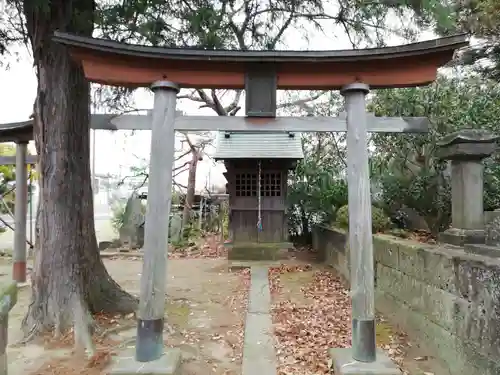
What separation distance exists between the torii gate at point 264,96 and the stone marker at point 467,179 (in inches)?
39.8

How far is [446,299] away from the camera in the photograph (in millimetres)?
4113

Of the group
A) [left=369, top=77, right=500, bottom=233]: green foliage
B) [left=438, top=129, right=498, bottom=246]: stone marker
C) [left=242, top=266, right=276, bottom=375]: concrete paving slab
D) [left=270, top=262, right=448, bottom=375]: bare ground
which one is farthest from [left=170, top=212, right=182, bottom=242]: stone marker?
[left=438, top=129, right=498, bottom=246]: stone marker

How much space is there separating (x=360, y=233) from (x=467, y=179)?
1917 mm

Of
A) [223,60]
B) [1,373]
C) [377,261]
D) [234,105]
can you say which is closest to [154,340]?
[1,373]

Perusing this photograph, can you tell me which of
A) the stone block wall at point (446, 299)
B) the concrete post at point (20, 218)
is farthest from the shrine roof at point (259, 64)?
the concrete post at point (20, 218)

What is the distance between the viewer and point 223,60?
406 centimetres

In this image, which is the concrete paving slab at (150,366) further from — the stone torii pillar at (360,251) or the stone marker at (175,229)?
the stone marker at (175,229)

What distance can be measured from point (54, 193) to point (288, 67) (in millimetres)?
3324

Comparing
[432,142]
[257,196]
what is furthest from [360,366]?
[257,196]

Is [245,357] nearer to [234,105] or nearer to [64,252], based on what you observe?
[64,252]

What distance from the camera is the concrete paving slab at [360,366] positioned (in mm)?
3623

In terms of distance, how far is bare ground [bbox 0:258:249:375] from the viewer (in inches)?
167

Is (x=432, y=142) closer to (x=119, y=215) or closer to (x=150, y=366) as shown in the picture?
(x=150, y=366)

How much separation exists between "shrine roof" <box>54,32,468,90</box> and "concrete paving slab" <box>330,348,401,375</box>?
274cm
